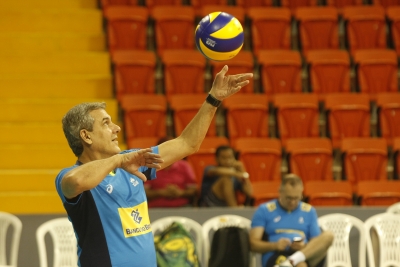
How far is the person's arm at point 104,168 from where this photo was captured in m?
3.13

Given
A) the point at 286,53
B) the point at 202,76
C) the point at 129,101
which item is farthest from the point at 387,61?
the point at 129,101

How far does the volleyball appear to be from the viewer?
4.04 m

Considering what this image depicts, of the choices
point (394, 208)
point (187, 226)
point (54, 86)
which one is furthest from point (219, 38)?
point (54, 86)

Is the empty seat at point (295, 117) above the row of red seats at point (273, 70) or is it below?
below

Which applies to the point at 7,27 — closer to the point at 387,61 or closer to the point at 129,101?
the point at 129,101

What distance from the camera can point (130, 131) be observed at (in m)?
8.77

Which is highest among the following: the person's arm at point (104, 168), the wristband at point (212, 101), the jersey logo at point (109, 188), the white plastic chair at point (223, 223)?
the wristband at point (212, 101)

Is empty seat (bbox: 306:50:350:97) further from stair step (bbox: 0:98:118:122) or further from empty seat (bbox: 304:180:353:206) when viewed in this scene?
stair step (bbox: 0:98:118:122)

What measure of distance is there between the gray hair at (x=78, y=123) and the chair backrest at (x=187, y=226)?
3326 mm

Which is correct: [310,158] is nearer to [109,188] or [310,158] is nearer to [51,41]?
[51,41]

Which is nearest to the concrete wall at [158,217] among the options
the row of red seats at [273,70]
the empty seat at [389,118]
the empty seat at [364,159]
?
the empty seat at [364,159]

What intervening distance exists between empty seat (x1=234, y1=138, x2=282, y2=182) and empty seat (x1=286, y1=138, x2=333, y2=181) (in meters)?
0.17

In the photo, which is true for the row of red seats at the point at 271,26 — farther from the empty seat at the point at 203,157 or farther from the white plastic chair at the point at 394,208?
the white plastic chair at the point at 394,208

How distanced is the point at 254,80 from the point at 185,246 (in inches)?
164
